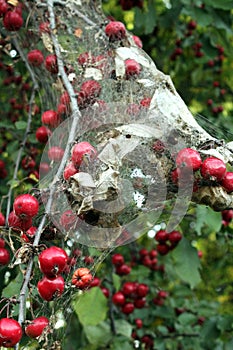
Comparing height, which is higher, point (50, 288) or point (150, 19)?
point (50, 288)

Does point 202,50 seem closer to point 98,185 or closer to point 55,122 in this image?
point 55,122

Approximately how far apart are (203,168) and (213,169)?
0.03 metres

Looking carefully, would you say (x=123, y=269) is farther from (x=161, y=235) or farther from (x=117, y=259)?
(x=161, y=235)

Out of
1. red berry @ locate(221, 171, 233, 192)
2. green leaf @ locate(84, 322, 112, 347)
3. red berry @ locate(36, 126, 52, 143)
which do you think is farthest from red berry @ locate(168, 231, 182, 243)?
red berry @ locate(221, 171, 233, 192)

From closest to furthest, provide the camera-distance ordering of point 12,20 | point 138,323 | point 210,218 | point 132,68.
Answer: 1. point 132,68
2. point 12,20
3. point 210,218
4. point 138,323

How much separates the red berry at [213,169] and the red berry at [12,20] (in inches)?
41.1

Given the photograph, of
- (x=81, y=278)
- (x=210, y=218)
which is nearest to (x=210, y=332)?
(x=210, y=218)

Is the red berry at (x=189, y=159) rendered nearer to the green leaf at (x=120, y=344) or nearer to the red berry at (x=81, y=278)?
the red berry at (x=81, y=278)

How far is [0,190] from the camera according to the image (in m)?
2.66

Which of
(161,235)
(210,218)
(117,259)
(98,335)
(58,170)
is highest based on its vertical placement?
(58,170)

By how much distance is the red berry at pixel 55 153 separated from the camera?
176 centimetres

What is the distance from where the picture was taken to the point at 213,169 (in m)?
1.26

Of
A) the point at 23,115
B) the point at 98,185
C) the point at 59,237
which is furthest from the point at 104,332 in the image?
the point at 98,185

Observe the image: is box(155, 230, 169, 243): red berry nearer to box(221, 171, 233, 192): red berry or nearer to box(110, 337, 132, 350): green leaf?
box(110, 337, 132, 350): green leaf
